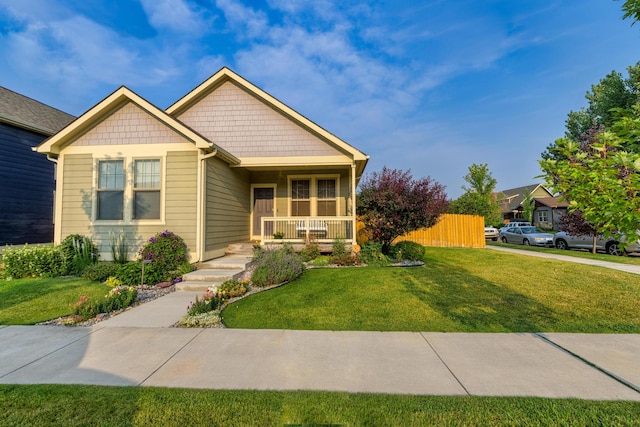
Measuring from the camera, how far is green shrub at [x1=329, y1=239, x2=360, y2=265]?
9.39 m

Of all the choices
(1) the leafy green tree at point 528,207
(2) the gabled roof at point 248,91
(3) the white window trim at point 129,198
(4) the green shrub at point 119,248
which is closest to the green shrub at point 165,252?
(4) the green shrub at point 119,248

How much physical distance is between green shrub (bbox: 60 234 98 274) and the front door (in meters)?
5.72

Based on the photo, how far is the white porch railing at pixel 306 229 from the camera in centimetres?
1053

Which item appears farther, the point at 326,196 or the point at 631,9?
the point at 326,196

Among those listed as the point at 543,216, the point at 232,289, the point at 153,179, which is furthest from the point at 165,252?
the point at 543,216

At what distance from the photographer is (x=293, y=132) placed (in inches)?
449

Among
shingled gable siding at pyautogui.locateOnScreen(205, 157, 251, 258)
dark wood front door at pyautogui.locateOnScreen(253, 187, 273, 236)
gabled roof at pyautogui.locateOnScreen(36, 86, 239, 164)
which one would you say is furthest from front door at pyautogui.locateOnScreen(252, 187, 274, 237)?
gabled roof at pyautogui.locateOnScreen(36, 86, 239, 164)

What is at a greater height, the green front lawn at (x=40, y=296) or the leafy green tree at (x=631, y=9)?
the leafy green tree at (x=631, y=9)

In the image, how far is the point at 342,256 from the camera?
31.1ft

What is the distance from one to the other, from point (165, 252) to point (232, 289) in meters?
2.88

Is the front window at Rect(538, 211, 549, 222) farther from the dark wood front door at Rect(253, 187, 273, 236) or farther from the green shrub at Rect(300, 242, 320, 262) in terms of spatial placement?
the dark wood front door at Rect(253, 187, 273, 236)

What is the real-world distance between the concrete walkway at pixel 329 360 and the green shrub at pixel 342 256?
16.4ft

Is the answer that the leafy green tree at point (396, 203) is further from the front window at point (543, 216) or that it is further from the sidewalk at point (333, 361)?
the front window at point (543, 216)

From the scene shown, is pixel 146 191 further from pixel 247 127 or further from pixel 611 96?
pixel 611 96
